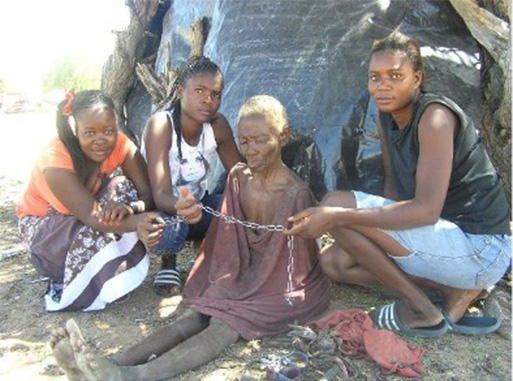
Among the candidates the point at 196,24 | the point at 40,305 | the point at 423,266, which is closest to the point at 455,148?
the point at 423,266

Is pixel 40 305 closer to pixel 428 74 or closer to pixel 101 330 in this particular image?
pixel 101 330

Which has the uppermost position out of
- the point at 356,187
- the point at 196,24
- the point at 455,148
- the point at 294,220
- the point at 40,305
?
the point at 196,24

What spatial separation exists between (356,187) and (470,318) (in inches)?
46.2

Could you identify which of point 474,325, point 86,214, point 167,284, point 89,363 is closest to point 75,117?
point 86,214

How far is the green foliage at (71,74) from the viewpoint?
17766 millimetres

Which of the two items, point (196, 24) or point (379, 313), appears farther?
point (196, 24)

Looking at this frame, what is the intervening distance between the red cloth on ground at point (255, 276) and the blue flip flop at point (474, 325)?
2.05 feet

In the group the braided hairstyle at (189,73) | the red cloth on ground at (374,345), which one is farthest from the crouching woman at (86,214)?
the red cloth on ground at (374,345)

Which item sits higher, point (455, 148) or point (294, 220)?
point (455, 148)

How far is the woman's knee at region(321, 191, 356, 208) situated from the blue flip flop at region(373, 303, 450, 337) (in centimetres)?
53

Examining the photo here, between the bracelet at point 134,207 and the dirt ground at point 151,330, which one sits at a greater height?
the bracelet at point 134,207

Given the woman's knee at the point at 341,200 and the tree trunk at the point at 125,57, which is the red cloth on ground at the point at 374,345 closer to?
the woman's knee at the point at 341,200

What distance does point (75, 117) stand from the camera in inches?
117

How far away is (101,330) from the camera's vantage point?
293 centimetres
